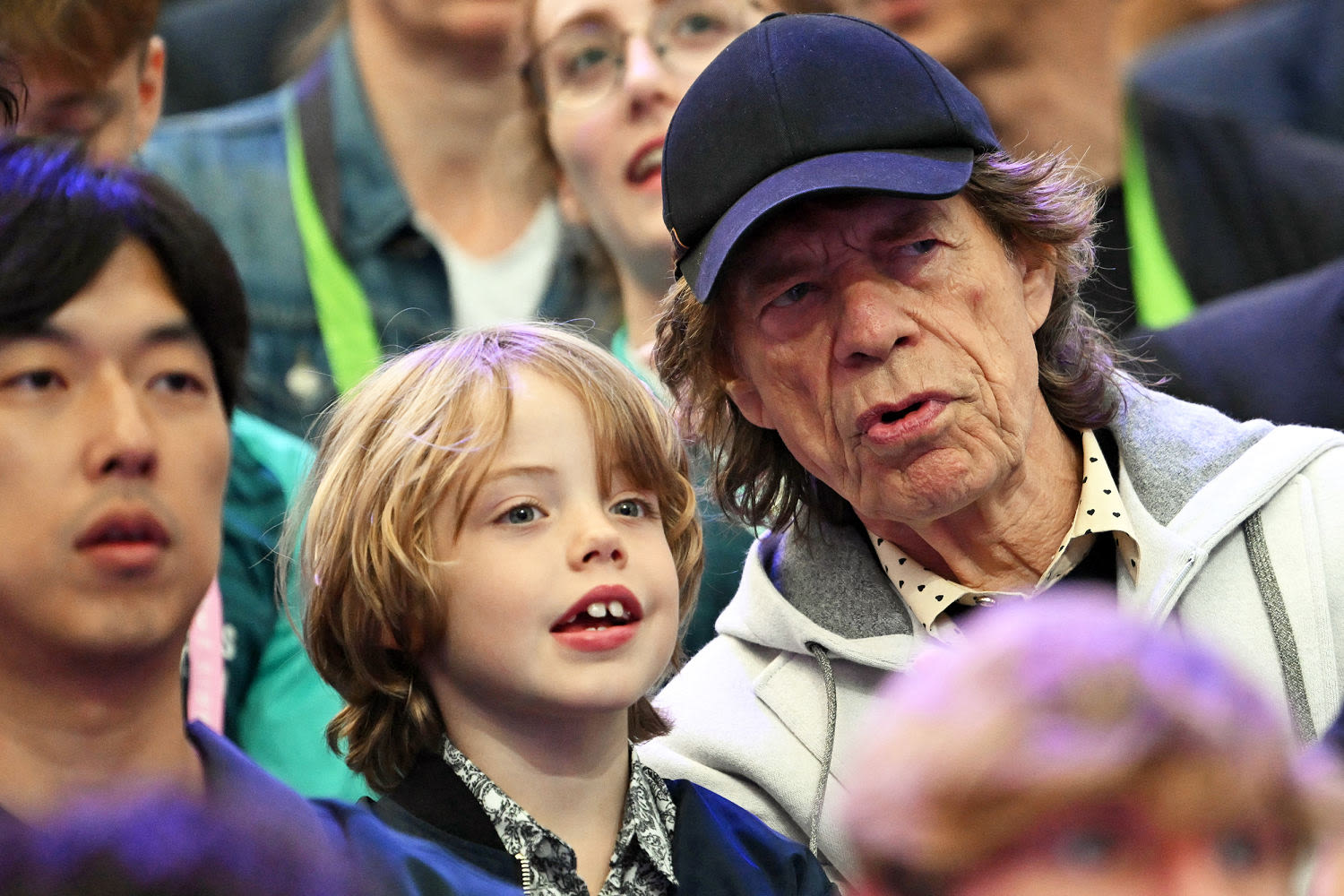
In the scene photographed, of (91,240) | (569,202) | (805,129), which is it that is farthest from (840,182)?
(569,202)

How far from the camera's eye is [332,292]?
11.4 ft

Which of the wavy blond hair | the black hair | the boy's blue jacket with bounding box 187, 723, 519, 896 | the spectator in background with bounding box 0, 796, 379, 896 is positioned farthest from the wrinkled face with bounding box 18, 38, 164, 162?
the spectator in background with bounding box 0, 796, 379, 896

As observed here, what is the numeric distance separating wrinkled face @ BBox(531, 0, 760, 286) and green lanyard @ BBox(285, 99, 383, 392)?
563 millimetres

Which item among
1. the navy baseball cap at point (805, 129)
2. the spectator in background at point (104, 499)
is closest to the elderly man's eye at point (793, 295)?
the navy baseball cap at point (805, 129)

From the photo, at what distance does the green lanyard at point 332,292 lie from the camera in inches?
134

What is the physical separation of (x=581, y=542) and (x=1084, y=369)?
78cm

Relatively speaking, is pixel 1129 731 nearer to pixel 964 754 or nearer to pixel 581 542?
pixel 964 754

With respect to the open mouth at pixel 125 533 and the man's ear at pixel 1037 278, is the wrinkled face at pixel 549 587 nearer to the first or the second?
the open mouth at pixel 125 533

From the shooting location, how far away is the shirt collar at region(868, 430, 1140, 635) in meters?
2.07

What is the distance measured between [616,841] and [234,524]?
1.01 meters

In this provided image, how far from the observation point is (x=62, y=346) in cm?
160

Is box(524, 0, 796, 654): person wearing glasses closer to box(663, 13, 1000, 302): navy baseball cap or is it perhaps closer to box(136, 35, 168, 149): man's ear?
box(136, 35, 168, 149): man's ear

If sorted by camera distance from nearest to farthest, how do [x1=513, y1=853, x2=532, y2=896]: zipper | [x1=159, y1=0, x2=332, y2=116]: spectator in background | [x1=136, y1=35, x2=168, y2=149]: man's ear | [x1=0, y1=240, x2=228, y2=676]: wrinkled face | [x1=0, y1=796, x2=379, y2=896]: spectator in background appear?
[x1=0, y1=796, x2=379, y2=896]: spectator in background, [x1=0, y1=240, x2=228, y2=676]: wrinkled face, [x1=513, y1=853, x2=532, y2=896]: zipper, [x1=136, y1=35, x2=168, y2=149]: man's ear, [x1=159, y1=0, x2=332, y2=116]: spectator in background

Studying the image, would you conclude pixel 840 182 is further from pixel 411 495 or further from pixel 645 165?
pixel 645 165
